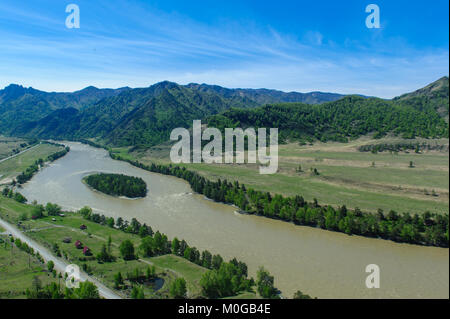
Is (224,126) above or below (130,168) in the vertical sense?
above

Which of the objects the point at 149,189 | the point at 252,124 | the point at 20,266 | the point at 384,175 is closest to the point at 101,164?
the point at 149,189

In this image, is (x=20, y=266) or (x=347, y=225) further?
(x=347, y=225)

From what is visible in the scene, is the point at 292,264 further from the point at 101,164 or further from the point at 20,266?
the point at 101,164

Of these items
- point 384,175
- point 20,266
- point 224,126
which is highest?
point 224,126

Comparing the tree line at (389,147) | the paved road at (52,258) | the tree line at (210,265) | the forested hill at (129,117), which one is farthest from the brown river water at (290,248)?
the forested hill at (129,117)

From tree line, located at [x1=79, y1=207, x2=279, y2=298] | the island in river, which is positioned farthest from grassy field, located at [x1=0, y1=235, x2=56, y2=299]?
the island in river

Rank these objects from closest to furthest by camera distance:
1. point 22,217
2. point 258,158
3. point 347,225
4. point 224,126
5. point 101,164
→ point 347,225
point 22,217
point 258,158
point 101,164
point 224,126
